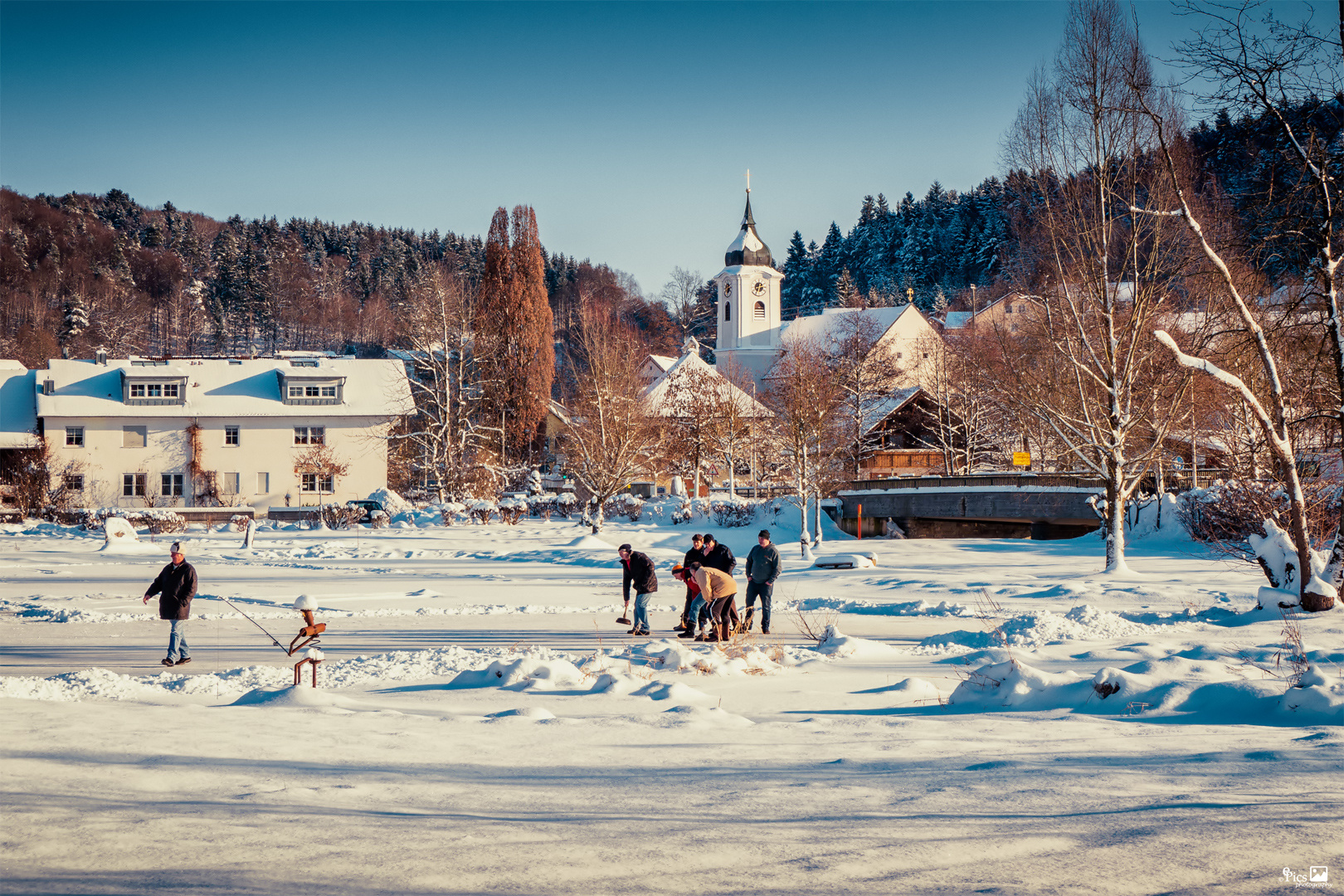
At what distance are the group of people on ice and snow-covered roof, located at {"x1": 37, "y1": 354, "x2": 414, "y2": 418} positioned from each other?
41779 mm

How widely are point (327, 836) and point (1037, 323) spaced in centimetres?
2922

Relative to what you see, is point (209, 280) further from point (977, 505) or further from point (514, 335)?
point (977, 505)

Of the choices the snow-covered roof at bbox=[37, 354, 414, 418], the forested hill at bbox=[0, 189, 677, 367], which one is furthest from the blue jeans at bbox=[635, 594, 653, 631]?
the forested hill at bbox=[0, 189, 677, 367]

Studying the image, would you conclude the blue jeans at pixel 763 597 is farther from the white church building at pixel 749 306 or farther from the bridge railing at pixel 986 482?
the white church building at pixel 749 306

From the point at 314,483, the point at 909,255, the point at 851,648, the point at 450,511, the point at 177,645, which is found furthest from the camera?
the point at 909,255

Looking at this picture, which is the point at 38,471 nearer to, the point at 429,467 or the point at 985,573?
the point at 429,467

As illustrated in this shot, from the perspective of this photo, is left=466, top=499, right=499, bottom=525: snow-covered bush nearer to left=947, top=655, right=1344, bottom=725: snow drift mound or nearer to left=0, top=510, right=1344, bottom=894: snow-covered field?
left=0, top=510, right=1344, bottom=894: snow-covered field

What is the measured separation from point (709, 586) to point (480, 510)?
92.4 ft

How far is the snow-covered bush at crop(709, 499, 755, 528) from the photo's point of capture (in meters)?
39.1

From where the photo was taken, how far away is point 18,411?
173 ft

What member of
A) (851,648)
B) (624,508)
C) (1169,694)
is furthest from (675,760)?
(624,508)

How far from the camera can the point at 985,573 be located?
24609 mm

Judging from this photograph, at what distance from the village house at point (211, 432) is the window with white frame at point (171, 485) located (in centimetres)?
5

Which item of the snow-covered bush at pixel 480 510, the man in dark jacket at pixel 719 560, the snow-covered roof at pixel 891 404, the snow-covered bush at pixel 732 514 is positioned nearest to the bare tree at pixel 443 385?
the snow-covered bush at pixel 480 510
